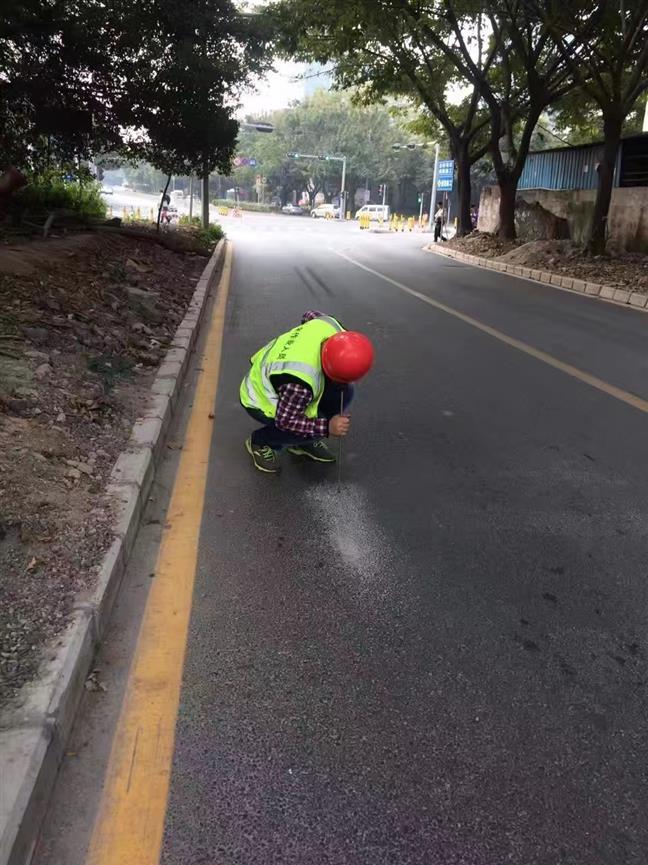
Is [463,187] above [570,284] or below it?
above

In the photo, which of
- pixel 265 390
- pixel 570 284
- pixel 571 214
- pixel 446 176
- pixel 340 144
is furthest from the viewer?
pixel 340 144

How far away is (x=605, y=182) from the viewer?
16625 mm

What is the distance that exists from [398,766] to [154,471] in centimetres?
258

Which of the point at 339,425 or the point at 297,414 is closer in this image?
the point at 339,425

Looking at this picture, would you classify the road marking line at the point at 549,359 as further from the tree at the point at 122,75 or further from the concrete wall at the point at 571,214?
the concrete wall at the point at 571,214

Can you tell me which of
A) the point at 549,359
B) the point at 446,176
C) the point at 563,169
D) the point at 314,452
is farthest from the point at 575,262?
the point at 446,176

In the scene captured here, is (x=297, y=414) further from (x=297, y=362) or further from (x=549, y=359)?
(x=549, y=359)

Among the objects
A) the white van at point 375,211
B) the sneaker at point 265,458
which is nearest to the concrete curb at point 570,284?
the sneaker at point 265,458

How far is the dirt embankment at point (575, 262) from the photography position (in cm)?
1472

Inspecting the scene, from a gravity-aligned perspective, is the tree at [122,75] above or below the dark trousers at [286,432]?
above

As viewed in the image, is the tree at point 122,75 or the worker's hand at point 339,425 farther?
the tree at point 122,75

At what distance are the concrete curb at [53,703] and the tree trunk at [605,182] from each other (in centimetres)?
1567

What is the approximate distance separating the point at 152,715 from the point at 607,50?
65.0 ft

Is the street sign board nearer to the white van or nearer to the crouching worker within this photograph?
the white van
